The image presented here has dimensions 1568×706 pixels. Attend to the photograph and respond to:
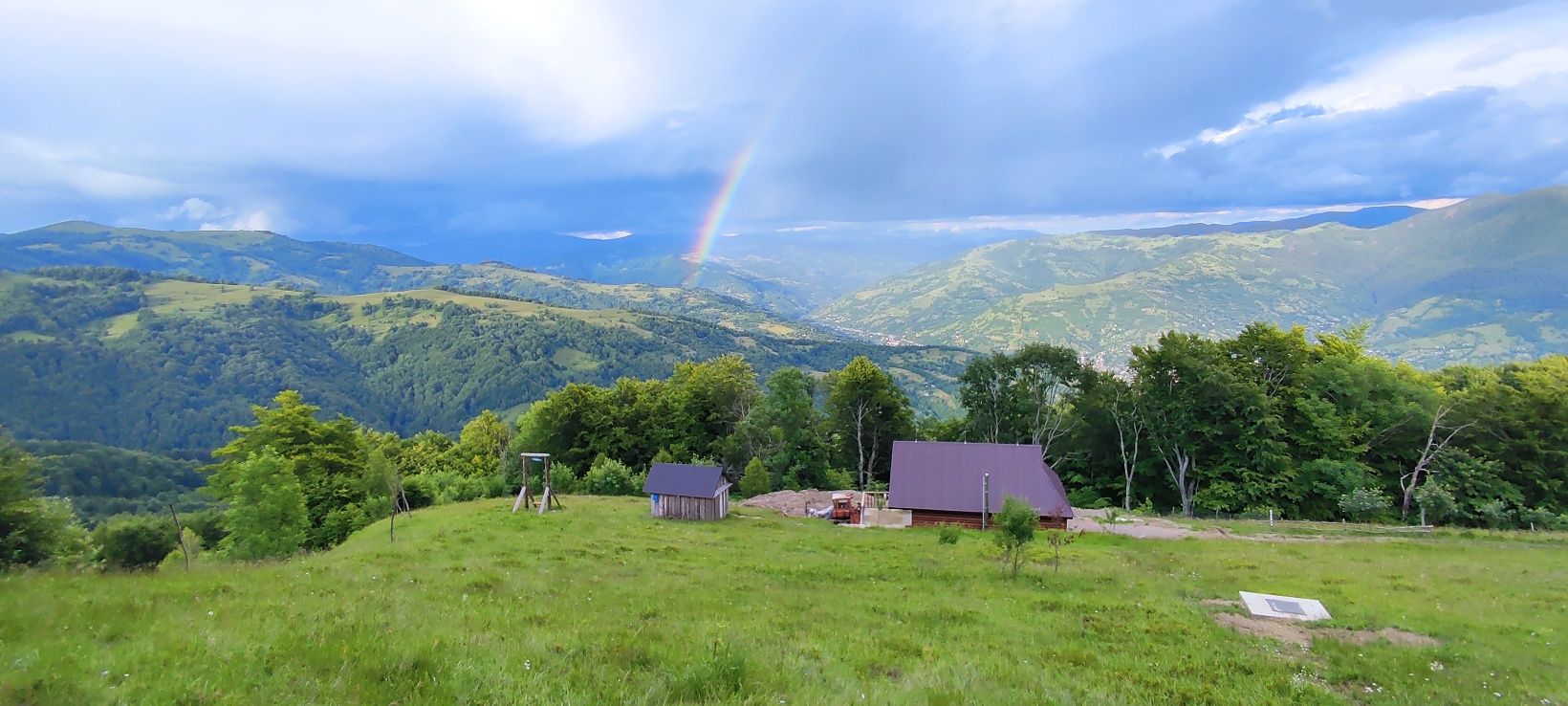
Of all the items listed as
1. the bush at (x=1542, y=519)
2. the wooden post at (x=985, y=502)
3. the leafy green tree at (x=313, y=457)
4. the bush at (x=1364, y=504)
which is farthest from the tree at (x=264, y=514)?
the bush at (x=1542, y=519)

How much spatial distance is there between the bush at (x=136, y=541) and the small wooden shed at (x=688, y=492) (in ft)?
115

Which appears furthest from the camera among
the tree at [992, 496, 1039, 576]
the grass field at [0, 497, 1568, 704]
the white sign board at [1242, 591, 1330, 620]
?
the tree at [992, 496, 1039, 576]

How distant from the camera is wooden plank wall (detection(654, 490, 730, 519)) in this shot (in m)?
35.8

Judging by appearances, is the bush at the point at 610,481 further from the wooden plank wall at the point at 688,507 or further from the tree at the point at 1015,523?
the tree at the point at 1015,523

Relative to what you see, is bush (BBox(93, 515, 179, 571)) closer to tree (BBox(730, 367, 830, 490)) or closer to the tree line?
tree (BBox(730, 367, 830, 490))

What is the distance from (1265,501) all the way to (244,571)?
56.2 metres

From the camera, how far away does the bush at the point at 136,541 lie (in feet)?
134

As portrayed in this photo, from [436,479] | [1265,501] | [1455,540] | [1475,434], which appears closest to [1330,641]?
[1455,540]

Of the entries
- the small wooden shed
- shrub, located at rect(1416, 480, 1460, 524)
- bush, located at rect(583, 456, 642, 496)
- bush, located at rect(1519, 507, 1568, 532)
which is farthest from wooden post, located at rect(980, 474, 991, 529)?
bush, located at rect(1519, 507, 1568, 532)

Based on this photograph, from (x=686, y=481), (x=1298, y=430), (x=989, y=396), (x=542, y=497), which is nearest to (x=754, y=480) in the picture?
(x=686, y=481)

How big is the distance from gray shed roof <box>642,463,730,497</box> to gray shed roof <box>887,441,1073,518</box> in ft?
38.4

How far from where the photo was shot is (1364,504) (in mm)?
38750

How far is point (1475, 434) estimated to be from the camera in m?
43.6

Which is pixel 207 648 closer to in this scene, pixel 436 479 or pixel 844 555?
pixel 844 555
